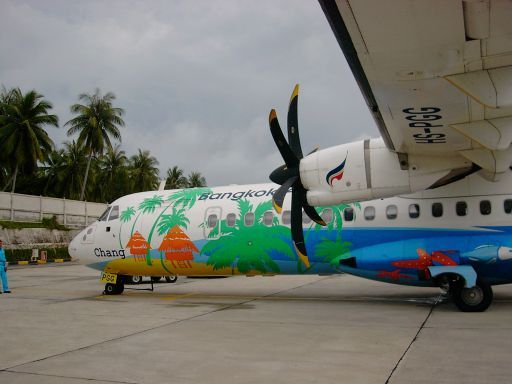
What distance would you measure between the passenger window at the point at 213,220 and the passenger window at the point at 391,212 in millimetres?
4823

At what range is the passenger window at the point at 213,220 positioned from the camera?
45.8 ft

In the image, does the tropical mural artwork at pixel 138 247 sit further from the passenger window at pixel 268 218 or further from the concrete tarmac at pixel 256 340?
the passenger window at pixel 268 218

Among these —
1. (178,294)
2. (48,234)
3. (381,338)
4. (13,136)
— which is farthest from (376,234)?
(13,136)

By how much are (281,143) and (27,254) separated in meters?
29.7

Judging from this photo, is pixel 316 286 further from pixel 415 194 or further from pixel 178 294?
pixel 415 194

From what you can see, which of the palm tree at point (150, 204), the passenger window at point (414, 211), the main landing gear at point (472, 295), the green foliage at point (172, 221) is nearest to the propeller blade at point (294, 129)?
the passenger window at point (414, 211)

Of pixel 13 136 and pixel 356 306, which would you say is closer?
pixel 356 306

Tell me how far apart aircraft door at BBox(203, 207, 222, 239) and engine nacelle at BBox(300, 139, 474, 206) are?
370 centimetres

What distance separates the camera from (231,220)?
13773 millimetres

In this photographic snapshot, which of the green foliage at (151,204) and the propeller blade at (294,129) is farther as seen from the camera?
the green foliage at (151,204)

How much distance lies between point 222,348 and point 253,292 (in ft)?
27.9

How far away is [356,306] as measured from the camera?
12.2 meters

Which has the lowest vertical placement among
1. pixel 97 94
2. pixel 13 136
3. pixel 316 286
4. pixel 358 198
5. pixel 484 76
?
pixel 316 286

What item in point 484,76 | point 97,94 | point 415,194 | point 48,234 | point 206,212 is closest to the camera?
point 484,76
